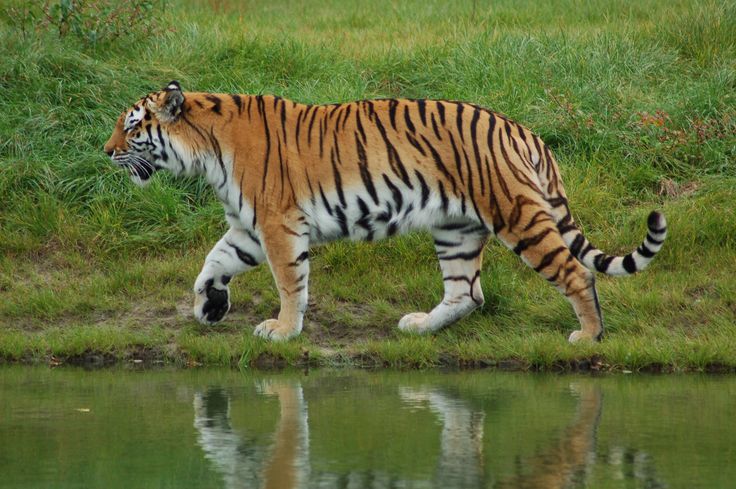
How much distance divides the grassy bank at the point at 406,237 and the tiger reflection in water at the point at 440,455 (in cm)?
137

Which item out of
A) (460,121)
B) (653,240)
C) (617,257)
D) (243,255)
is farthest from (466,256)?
(243,255)

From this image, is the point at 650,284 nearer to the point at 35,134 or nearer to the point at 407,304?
the point at 407,304

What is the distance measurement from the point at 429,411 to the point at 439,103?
8.12 ft

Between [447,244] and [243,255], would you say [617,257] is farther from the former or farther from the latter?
[243,255]

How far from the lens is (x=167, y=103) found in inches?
352

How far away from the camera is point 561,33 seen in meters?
12.5

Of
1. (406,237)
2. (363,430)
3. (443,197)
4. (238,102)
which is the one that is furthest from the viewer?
(406,237)

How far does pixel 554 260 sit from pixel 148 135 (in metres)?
2.67

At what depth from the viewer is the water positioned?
586 centimetres

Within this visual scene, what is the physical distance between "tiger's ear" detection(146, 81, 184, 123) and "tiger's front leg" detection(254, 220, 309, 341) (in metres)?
0.97

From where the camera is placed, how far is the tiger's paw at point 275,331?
28.9 feet

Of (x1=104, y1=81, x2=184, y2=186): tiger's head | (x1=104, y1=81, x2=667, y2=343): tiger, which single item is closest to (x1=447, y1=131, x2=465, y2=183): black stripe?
(x1=104, y1=81, x2=667, y2=343): tiger

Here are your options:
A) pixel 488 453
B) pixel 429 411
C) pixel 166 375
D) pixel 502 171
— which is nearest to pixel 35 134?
pixel 166 375

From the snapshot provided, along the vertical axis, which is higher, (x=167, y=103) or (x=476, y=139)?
(x=167, y=103)
